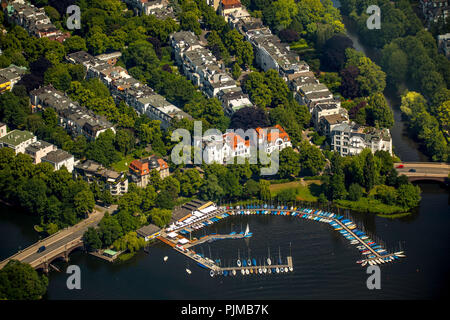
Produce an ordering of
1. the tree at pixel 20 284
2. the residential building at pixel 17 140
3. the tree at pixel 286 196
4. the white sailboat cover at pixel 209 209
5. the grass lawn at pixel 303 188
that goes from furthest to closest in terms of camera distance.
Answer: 1. the residential building at pixel 17 140
2. the grass lawn at pixel 303 188
3. the tree at pixel 286 196
4. the white sailboat cover at pixel 209 209
5. the tree at pixel 20 284

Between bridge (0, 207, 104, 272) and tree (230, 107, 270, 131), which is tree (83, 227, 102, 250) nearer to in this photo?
bridge (0, 207, 104, 272)

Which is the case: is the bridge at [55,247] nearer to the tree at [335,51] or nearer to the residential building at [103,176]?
the residential building at [103,176]

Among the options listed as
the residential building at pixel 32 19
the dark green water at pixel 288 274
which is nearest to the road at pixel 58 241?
the dark green water at pixel 288 274

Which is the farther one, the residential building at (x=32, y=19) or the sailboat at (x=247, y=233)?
the residential building at (x=32, y=19)

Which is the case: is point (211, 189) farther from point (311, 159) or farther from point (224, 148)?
point (311, 159)

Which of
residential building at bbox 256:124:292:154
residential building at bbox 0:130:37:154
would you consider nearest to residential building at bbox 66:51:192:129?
residential building at bbox 256:124:292:154

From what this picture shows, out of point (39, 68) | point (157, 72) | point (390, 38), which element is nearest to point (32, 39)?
point (39, 68)

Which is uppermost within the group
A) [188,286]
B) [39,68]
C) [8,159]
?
[39,68]

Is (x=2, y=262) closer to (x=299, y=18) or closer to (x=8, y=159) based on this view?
(x=8, y=159)
